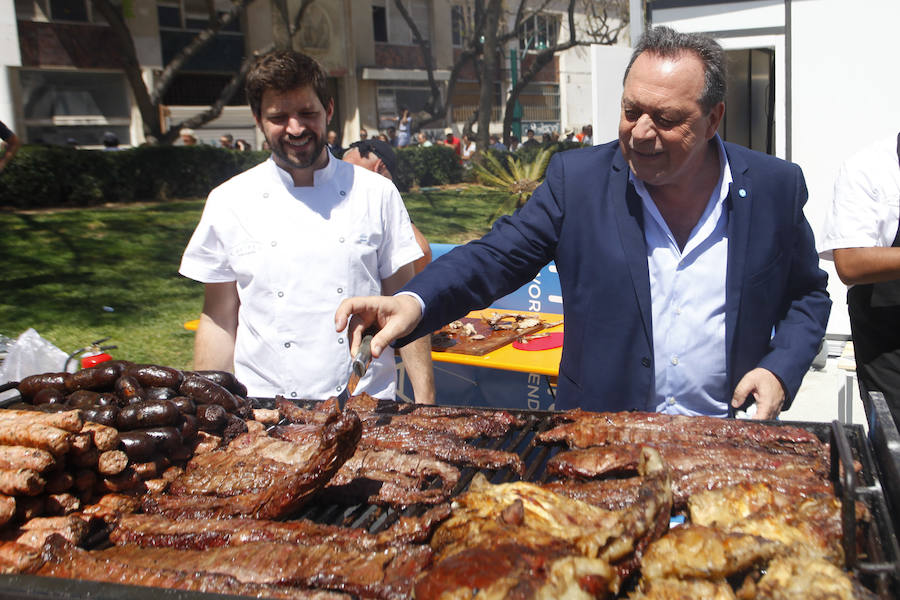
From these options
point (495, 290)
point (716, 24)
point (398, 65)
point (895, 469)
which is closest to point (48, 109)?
point (398, 65)

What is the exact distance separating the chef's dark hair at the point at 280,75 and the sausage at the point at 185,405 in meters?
1.53

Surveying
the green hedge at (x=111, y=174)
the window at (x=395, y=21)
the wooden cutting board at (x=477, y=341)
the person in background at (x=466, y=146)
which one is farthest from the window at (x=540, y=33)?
the wooden cutting board at (x=477, y=341)

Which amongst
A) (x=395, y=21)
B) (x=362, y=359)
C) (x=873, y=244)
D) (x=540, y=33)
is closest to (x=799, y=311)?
(x=873, y=244)

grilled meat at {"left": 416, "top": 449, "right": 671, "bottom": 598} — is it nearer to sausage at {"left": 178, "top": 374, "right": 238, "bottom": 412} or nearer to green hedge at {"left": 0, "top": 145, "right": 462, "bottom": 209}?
sausage at {"left": 178, "top": 374, "right": 238, "bottom": 412}

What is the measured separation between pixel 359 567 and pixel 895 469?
4.02 ft

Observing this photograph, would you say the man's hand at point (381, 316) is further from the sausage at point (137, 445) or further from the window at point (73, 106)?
the window at point (73, 106)

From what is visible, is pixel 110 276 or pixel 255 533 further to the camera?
pixel 110 276

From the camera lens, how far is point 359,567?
1722 millimetres

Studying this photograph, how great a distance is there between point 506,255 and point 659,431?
935mm

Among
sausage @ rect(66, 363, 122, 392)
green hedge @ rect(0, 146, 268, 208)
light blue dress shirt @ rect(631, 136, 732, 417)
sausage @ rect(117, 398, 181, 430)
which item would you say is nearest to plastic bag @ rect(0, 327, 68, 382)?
sausage @ rect(66, 363, 122, 392)

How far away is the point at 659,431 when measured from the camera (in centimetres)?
243

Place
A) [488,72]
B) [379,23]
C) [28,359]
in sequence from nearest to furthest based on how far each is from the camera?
[28,359]
[488,72]
[379,23]

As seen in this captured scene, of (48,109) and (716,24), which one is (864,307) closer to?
(716,24)

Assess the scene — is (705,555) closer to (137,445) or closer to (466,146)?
(137,445)
